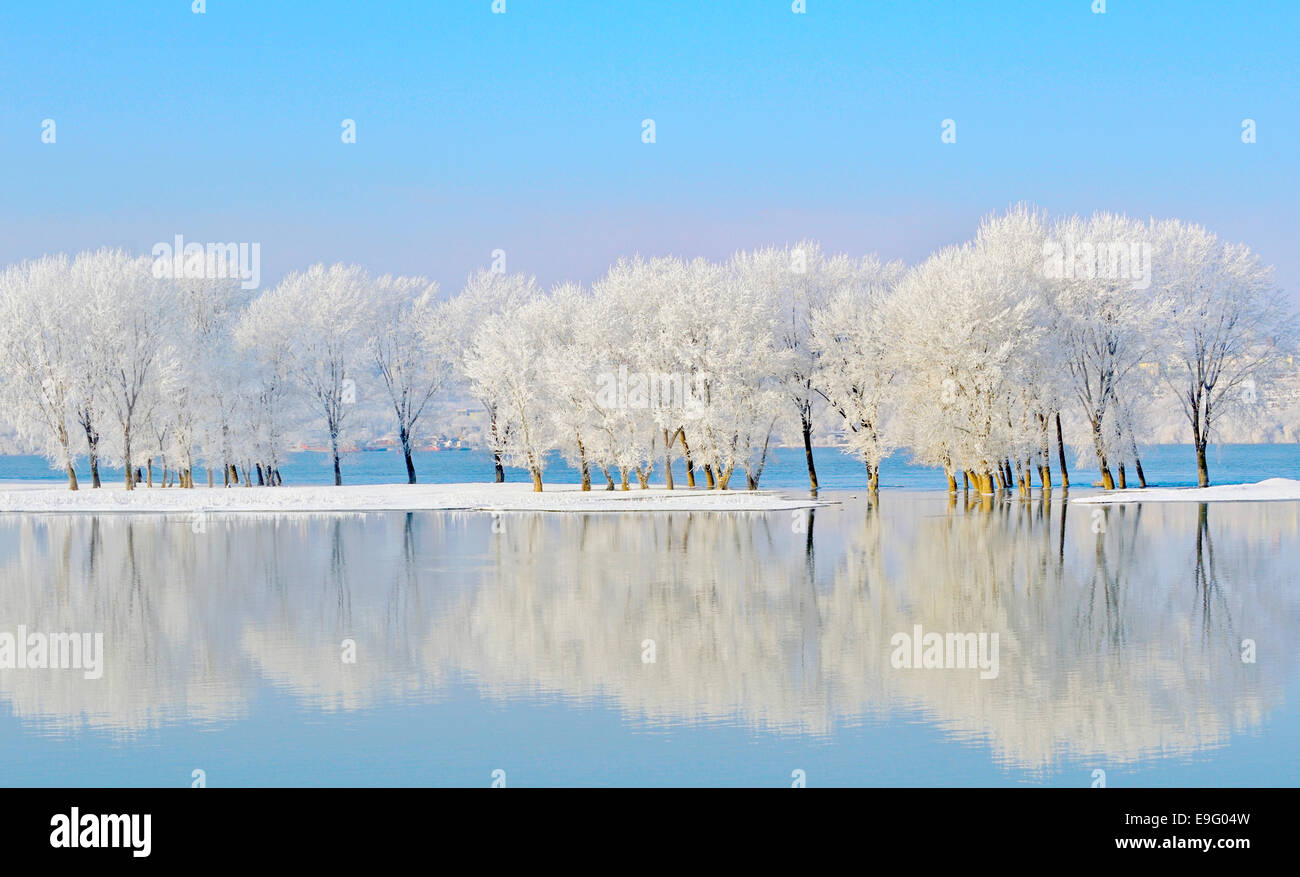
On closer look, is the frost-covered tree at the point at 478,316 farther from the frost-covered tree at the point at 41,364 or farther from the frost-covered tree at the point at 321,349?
the frost-covered tree at the point at 41,364

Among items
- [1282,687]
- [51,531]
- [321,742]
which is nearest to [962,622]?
[1282,687]

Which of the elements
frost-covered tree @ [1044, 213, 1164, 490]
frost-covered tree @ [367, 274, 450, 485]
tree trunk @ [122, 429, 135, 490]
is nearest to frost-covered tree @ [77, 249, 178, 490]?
tree trunk @ [122, 429, 135, 490]

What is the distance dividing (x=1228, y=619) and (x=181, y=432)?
198ft

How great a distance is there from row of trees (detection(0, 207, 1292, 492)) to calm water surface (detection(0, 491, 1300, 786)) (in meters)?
27.6

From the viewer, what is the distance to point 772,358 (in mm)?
62219

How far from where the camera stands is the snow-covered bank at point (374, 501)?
52312 millimetres

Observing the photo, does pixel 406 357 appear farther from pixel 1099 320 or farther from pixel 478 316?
pixel 1099 320

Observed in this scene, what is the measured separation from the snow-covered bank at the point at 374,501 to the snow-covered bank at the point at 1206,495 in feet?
45.4

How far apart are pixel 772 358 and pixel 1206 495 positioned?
857 inches

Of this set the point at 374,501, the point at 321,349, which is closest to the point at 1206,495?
the point at 374,501

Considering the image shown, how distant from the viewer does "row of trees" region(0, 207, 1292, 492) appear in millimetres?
57688

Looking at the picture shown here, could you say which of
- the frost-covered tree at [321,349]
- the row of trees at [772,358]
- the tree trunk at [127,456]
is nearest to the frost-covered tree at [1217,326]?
the row of trees at [772,358]

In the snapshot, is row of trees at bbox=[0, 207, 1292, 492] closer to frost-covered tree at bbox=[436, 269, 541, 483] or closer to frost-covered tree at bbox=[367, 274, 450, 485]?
frost-covered tree at bbox=[436, 269, 541, 483]

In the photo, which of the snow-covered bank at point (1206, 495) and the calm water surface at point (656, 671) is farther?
the snow-covered bank at point (1206, 495)
